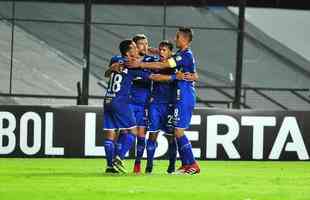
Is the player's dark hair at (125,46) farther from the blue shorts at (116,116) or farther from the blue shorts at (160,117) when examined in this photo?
the blue shorts at (160,117)

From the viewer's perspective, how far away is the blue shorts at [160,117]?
16594mm

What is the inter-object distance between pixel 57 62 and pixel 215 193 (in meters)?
25.0

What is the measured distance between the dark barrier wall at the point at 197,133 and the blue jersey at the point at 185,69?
6282mm

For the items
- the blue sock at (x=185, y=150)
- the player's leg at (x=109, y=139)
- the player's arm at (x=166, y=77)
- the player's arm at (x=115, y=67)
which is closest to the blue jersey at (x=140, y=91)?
the player's arm at (x=166, y=77)

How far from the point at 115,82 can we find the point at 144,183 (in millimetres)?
2622

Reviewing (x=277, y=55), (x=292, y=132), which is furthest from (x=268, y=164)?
(x=277, y=55)

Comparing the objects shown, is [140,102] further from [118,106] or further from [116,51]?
[116,51]

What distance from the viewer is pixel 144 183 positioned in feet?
46.4

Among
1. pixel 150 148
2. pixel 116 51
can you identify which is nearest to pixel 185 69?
pixel 150 148

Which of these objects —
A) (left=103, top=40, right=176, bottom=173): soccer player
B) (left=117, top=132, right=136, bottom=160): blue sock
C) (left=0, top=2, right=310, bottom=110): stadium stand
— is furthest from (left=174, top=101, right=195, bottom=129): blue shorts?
(left=0, top=2, right=310, bottom=110): stadium stand

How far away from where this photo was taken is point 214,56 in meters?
41.7

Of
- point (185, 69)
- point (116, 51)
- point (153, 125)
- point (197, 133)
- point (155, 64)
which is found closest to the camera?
point (155, 64)

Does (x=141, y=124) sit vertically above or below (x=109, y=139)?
above

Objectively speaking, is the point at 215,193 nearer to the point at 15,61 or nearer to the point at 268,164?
the point at 268,164
